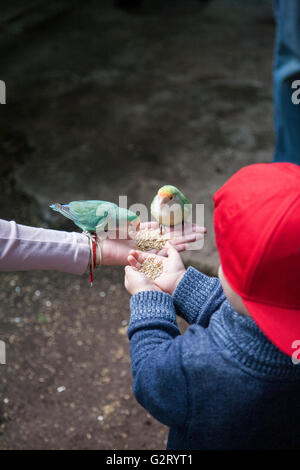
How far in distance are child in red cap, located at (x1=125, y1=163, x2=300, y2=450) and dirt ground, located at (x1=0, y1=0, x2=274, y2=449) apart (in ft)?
3.39

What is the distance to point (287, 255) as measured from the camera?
808mm

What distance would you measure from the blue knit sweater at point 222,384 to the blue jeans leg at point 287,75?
5.36ft

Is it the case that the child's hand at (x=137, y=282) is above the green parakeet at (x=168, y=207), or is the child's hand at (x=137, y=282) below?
below

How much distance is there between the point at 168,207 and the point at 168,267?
24 cm

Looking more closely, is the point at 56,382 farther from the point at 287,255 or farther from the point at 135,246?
the point at 287,255

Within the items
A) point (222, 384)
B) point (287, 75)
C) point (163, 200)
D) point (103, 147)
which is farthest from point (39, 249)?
point (103, 147)

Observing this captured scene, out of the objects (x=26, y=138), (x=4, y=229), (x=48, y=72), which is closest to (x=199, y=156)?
(x=26, y=138)

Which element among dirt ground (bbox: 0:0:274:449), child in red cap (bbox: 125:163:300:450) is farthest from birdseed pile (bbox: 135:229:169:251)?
dirt ground (bbox: 0:0:274:449)

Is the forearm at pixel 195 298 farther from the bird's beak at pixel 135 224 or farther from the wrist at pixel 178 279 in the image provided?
the bird's beak at pixel 135 224

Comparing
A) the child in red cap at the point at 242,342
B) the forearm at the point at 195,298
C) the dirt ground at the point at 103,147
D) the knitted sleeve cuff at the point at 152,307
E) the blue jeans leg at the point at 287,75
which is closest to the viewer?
the child in red cap at the point at 242,342

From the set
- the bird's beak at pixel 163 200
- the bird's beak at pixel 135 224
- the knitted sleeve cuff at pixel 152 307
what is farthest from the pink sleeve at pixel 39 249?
the knitted sleeve cuff at pixel 152 307

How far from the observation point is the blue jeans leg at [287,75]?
7.14ft

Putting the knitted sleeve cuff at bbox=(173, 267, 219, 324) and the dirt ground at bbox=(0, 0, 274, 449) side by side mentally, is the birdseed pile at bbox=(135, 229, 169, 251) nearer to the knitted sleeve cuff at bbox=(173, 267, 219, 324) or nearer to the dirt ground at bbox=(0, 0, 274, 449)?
the knitted sleeve cuff at bbox=(173, 267, 219, 324)
